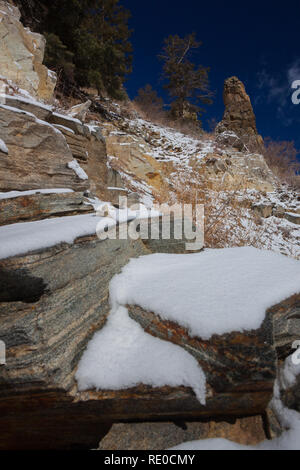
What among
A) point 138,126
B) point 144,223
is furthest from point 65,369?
point 138,126

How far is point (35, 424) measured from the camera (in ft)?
4.15

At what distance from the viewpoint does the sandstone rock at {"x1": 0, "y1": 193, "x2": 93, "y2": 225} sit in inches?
74.9

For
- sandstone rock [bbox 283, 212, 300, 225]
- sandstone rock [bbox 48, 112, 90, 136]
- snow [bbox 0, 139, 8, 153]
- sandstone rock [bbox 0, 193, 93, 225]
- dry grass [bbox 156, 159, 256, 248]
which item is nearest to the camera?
sandstone rock [bbox 0, 193, 93, 225]

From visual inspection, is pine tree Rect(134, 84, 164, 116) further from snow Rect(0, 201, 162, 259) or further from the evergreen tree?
snow Rect(0, 201, 162, 259)

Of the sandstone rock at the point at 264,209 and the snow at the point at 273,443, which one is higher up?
the sandstone rock at the point at 264,209

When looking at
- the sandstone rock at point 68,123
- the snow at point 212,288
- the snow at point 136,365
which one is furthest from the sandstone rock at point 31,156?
the snow at point 136,365

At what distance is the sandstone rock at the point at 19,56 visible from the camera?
15.6 ft

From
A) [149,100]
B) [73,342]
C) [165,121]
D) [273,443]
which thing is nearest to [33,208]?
[73,342]

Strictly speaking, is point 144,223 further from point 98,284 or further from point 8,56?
point 8,56

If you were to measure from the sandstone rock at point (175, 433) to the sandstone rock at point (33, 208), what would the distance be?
1.81 metres

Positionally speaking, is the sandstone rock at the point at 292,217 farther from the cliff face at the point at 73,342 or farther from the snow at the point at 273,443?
the snow at the point at 273,443

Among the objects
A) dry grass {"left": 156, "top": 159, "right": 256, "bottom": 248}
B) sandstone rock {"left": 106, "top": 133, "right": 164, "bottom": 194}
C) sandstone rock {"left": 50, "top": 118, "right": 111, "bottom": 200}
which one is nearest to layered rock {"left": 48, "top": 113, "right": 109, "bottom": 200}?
sandstone rock {"left": 50, "top": 118, "right": 111, "bottom": 200}

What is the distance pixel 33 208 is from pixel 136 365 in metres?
1.69

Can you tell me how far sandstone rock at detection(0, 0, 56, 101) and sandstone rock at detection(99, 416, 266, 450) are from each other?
6.63m
